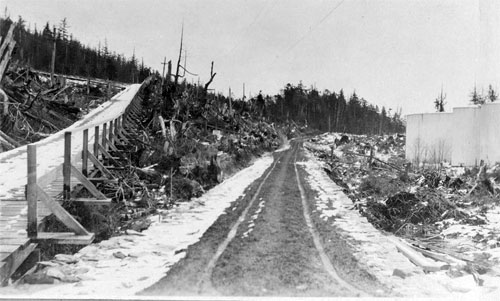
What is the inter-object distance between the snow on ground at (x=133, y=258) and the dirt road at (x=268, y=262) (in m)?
0.23

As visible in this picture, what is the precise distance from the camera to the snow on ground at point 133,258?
4.54 m

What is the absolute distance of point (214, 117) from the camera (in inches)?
1110

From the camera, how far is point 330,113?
9388 cm

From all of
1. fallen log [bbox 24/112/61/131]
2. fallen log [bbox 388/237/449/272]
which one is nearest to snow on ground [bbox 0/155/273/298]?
fallen log [bbox 388/237/449/272]

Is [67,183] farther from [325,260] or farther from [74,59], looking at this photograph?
[74,59]

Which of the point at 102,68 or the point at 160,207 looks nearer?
the point at 160,207

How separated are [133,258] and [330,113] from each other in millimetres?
90915

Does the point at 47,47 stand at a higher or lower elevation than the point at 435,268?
higher

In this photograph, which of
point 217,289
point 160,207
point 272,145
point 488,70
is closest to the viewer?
point 217,289

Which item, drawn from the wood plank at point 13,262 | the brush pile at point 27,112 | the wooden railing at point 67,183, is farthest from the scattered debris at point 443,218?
the brush pile at point 27,112

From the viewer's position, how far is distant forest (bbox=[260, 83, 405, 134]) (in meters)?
Answer: 88.4

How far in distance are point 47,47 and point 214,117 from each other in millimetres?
13672

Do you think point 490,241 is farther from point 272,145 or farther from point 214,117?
point 272,145

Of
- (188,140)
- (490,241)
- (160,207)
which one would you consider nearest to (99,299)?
(160,207)
